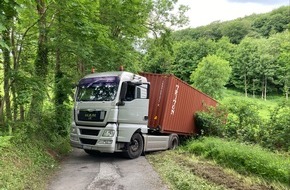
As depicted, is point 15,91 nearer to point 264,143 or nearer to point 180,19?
point 264,143

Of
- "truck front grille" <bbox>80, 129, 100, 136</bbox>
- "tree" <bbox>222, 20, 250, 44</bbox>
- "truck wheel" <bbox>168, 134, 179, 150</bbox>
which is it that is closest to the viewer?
"truck front grille" <bbox>80, 129, 100, 136</bbox>

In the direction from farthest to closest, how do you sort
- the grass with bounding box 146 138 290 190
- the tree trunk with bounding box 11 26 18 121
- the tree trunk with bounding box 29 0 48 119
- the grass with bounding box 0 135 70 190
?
the tree trunk with bounding box 29 0 48 119
the tree trunk with bounding box 11 26 18 121
the grass with bounding box 146 138 290 190
the grass with bounding box 0 135 70 190

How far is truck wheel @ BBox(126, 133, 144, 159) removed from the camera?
878 cm

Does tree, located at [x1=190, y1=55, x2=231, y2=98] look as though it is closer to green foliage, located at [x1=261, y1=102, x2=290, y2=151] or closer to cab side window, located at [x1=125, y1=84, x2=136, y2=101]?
green foliage, located at [x1=261, y1=102, x2=290, y2=151]

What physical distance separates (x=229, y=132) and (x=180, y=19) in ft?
35.6

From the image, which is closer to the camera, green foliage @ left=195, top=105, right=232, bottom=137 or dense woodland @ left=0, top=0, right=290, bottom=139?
dense woodland @ left=0, top=0, right=290, bottom=139

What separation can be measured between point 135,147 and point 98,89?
2359 mm

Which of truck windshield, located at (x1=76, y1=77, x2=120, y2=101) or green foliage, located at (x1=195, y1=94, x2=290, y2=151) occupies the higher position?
truck windshield, located at (x1=76, y1=77, x2=120, y2=101)

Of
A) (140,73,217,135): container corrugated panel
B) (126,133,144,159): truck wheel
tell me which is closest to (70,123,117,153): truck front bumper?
(126,133,144,159): truck wheel

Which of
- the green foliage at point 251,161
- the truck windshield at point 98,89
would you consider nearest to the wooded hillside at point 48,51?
the truck windshield at point 98,89

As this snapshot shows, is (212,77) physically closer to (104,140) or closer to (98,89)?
(98,89)

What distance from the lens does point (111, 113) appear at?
800 centimetres

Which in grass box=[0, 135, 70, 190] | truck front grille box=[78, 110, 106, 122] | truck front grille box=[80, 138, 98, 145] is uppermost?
truck front grille box=[78, 110, 106, 122]

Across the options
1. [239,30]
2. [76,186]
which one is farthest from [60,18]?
[239,30]
